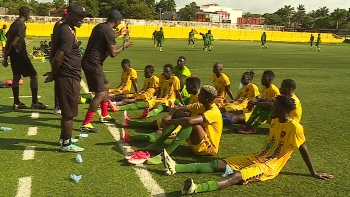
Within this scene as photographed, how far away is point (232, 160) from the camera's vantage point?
4.74 m

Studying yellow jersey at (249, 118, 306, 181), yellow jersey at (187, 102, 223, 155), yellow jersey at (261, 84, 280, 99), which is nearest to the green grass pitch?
yellow jersey at (249, 118, 306, 181)

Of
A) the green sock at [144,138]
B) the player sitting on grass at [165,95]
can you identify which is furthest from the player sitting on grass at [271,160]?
the player sitting on grass at [165,95]

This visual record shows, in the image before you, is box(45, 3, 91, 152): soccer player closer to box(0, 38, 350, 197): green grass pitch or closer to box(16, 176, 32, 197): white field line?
box(0, 38, 350, 197): green grass pitch

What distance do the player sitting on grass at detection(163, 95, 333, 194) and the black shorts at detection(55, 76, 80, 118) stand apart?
68.0 inches

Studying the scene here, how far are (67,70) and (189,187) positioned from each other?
263 cm

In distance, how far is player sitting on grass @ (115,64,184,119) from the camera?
330 inches

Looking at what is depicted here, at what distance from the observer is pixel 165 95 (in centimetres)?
859

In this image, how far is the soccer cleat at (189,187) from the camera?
3961 millimetres

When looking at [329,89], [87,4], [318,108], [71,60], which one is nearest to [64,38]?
[71,60]

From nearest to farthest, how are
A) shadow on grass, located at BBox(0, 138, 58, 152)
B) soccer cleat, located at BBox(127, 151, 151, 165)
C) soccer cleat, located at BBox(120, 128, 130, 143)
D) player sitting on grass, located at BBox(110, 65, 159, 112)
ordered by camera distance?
soccer cleat, located at BBox(127, 151, 151, 165), shadow on grass, located at BBox(0, 138, 58, 152), soccer cleat, located at BBox(120, 128, 130, 143), player sitting on grass, located at BBox(110, 65, 159, 112)

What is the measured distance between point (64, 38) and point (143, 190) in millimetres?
2393

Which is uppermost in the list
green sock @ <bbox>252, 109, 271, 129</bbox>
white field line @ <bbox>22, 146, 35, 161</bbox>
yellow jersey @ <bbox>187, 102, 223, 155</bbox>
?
yellow jersey @ <bbox>187, 102, 223, 155</bbox>

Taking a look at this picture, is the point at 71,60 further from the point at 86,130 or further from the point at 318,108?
the point at 318,108

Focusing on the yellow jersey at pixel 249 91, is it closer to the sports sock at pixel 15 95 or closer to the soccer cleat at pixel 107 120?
the soccer cleat at pixel 107 120
